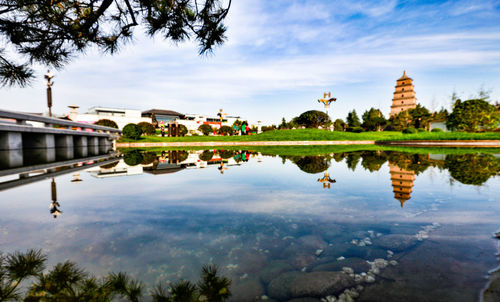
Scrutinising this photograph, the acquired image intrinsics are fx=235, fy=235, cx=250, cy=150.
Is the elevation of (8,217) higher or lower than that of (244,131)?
lower

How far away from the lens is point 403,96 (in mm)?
67625

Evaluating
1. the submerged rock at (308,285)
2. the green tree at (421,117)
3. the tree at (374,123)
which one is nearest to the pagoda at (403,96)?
the tree at (374,123)

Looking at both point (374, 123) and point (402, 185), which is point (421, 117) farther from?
point (402, 185)

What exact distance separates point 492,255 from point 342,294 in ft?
4.80

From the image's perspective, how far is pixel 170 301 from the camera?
1.44m

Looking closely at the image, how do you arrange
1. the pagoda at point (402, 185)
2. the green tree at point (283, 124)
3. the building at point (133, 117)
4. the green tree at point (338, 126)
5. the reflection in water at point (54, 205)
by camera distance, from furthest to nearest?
1. the green tree at point (283, 124)
2. the green tree at point (338, 126)
3. the building at point (133, 117)
4. the pagoda at point (402, 185)
5. the reflection in water at point (54, 205)

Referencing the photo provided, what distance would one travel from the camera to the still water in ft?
5.35

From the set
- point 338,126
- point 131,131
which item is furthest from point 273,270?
point 338,126

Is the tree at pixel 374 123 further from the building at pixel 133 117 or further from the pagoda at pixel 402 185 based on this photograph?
the pagoda at pixel 402 185

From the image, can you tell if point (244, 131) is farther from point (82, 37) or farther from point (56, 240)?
point (56, 240)

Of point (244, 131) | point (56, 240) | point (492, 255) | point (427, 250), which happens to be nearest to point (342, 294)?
point (427, 250)

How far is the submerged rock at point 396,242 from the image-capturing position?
6.90ft

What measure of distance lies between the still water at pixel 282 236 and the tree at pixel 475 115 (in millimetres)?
36214

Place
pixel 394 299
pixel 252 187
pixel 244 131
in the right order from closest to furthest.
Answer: pixel 394 299 < pixel 252 187 < pixel 244 131
